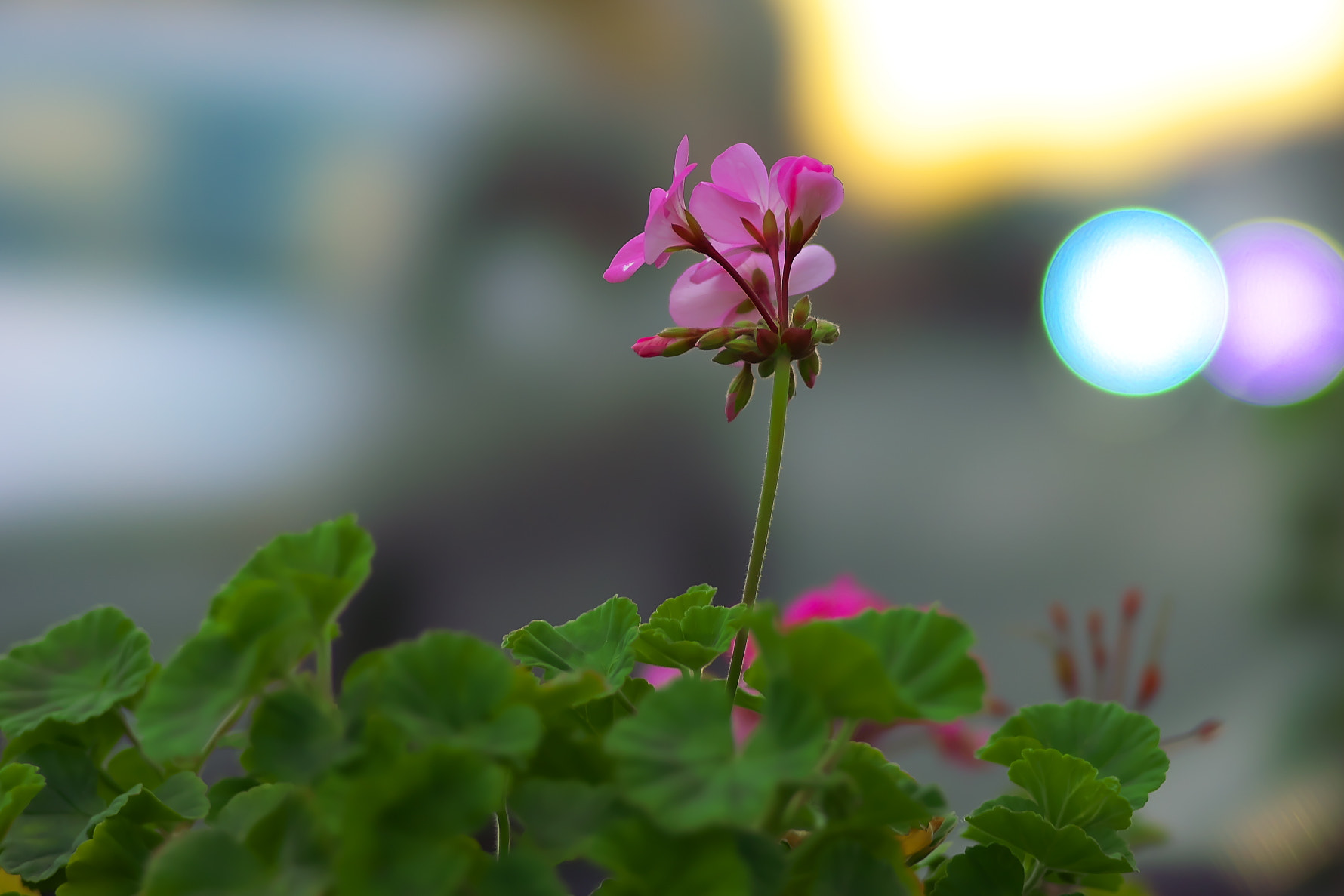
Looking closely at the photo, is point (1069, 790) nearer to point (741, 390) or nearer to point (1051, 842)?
point (1051, 842)

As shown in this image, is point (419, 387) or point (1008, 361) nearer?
point (419, 387)

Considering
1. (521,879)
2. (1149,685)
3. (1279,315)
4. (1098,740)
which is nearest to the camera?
(521,879)

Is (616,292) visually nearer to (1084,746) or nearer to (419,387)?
(419,387)

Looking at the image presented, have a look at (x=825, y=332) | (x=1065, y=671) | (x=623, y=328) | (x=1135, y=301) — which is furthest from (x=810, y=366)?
(x=1135, y=301)

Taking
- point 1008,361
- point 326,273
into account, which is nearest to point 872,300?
point 1008,361

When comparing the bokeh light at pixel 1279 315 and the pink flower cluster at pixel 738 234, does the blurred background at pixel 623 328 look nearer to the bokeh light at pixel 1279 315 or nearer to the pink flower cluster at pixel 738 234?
the bokeh light at pixel 1279 315

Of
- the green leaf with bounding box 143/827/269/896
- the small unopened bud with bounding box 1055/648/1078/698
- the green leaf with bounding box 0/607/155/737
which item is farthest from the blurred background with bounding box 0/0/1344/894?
the green leaf with bounding box 143/827/269/896
